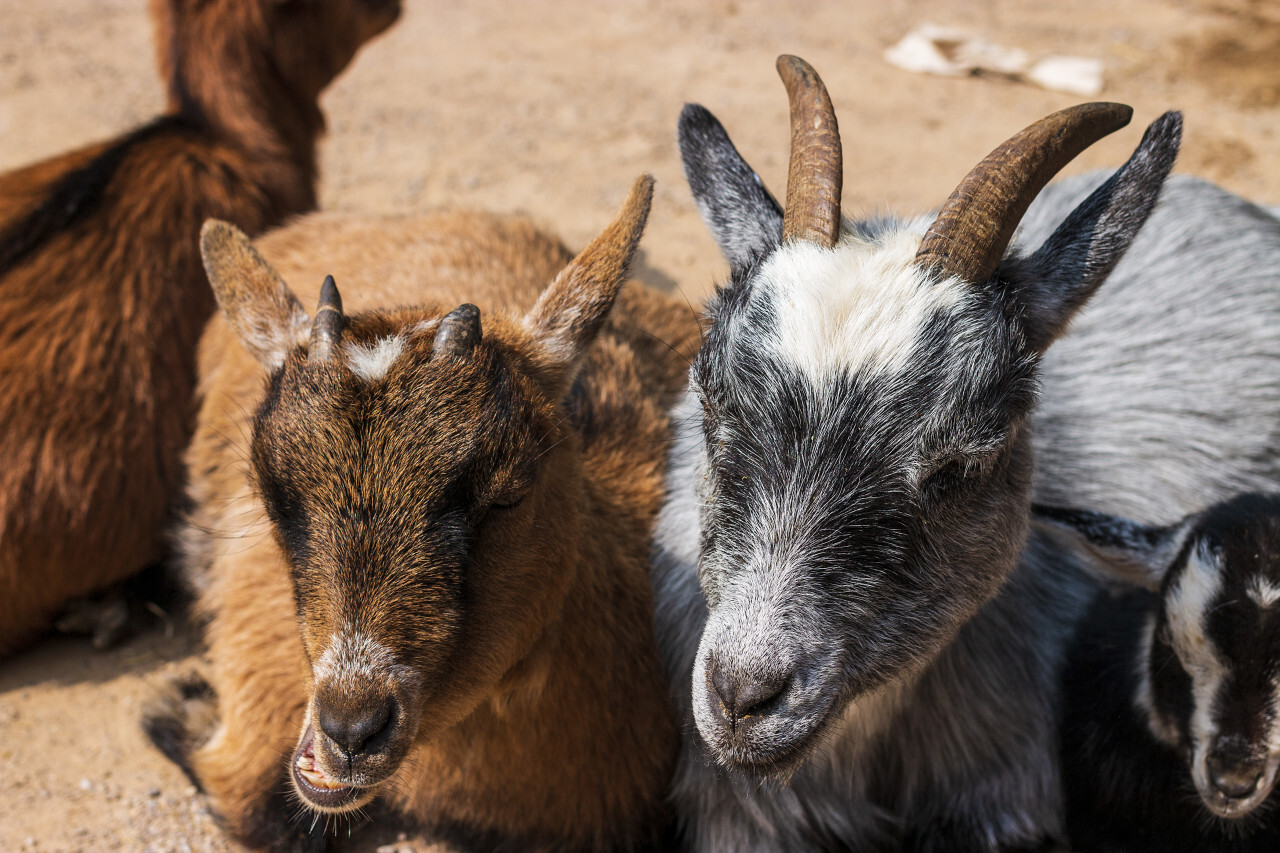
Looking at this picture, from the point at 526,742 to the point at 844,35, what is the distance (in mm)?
8511

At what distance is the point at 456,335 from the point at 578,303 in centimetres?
54

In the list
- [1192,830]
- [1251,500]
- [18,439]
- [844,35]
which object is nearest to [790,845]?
[1192,830]

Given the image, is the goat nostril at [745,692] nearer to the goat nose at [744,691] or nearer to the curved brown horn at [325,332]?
the goat nose at [744,691]

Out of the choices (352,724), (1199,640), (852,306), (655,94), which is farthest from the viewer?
(655,94)

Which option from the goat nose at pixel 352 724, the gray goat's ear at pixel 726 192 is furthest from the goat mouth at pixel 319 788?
the gray goat's ear at pixel 726 192

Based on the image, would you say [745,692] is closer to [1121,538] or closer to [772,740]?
[772,740]

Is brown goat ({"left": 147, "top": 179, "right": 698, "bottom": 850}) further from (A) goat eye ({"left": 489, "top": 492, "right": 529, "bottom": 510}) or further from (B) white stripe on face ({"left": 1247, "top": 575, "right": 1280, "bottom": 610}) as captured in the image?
(B) white stripe on face ({"left": 1247, "top": 575, "right": 1280, "bottom": 610})

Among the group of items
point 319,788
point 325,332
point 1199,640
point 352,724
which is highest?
point 325,332

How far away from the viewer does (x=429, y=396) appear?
9.61 feet

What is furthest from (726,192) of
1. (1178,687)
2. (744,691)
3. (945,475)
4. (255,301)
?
(1178,687)

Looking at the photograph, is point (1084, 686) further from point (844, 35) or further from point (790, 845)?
point (844, 35)

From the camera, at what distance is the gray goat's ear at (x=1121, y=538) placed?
369 cm

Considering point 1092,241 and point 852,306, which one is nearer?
point 852,306

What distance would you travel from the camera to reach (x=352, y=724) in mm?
2727
